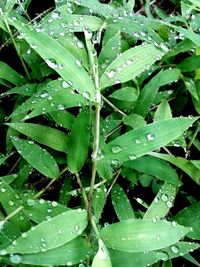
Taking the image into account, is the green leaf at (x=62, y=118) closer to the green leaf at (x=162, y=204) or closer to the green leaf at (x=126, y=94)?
the green leaf at (x=126, y=94)

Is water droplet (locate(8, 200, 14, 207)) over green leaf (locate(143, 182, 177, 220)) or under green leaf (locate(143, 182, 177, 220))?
over

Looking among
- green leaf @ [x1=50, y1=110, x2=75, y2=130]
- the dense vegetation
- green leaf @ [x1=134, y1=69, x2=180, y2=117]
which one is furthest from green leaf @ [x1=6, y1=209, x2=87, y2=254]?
green leaf @ [x1=134, y1=69, x2=180, y2=117]

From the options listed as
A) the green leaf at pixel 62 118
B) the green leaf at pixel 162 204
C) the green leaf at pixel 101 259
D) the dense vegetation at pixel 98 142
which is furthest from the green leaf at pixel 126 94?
the green leaf at pixel 101 259

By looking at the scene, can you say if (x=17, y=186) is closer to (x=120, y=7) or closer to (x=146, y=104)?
(x=146, y=104)

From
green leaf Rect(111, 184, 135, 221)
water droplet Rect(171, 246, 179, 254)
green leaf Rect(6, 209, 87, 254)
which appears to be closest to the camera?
green leaf Rect(6, 209, 87, 254)

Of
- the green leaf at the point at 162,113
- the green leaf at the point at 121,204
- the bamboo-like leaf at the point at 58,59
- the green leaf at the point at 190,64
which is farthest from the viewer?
the green leaf at the point at 190,64

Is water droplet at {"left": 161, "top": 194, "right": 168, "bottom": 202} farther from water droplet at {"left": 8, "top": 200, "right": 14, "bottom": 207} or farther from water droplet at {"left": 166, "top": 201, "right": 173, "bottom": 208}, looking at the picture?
water droplet at {"left": 8, "top": 200, "right": 14, "bottom": 207}
